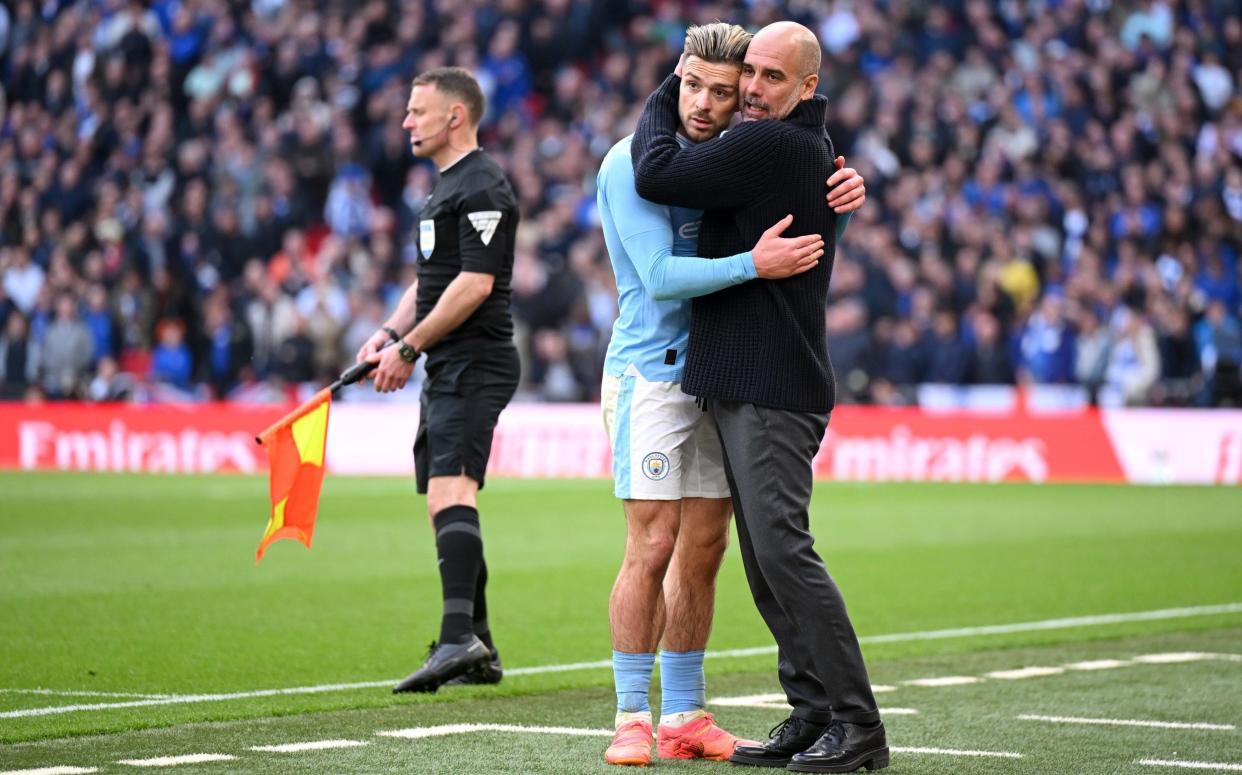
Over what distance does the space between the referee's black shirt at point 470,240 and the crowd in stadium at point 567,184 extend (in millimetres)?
14819

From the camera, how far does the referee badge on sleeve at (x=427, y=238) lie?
8.04 meters

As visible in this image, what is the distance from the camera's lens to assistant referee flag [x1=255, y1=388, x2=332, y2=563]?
7.28 meters

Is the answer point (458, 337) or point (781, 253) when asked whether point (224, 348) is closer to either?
point (458, 337)

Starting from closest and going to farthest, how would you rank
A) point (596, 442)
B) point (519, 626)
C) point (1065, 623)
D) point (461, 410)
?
point (461, 410)
point (519, 626)
point (1065, 623)
point (596, 442)

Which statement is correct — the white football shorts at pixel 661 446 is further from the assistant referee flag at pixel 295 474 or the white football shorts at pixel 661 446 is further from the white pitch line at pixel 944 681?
the white pitch line at pixel 944 681

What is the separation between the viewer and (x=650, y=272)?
19.3ft

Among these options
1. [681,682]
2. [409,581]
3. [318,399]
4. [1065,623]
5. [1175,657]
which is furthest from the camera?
[409,581]

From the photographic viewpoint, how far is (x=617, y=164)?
602 cm

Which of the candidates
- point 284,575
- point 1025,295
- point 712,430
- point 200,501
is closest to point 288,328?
point 200,501

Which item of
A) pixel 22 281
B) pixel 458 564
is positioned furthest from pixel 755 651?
pixel 22 281

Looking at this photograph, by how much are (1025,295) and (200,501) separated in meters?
10.2

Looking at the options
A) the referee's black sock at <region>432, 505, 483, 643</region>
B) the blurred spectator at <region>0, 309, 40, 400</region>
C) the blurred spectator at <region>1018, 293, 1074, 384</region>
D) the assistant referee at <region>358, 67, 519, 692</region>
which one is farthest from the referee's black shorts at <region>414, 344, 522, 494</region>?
the blurred spectator at <region>0, 309, 40, 400</region>

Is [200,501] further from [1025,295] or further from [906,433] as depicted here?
[1025,295]

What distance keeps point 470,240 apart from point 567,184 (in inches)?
716
